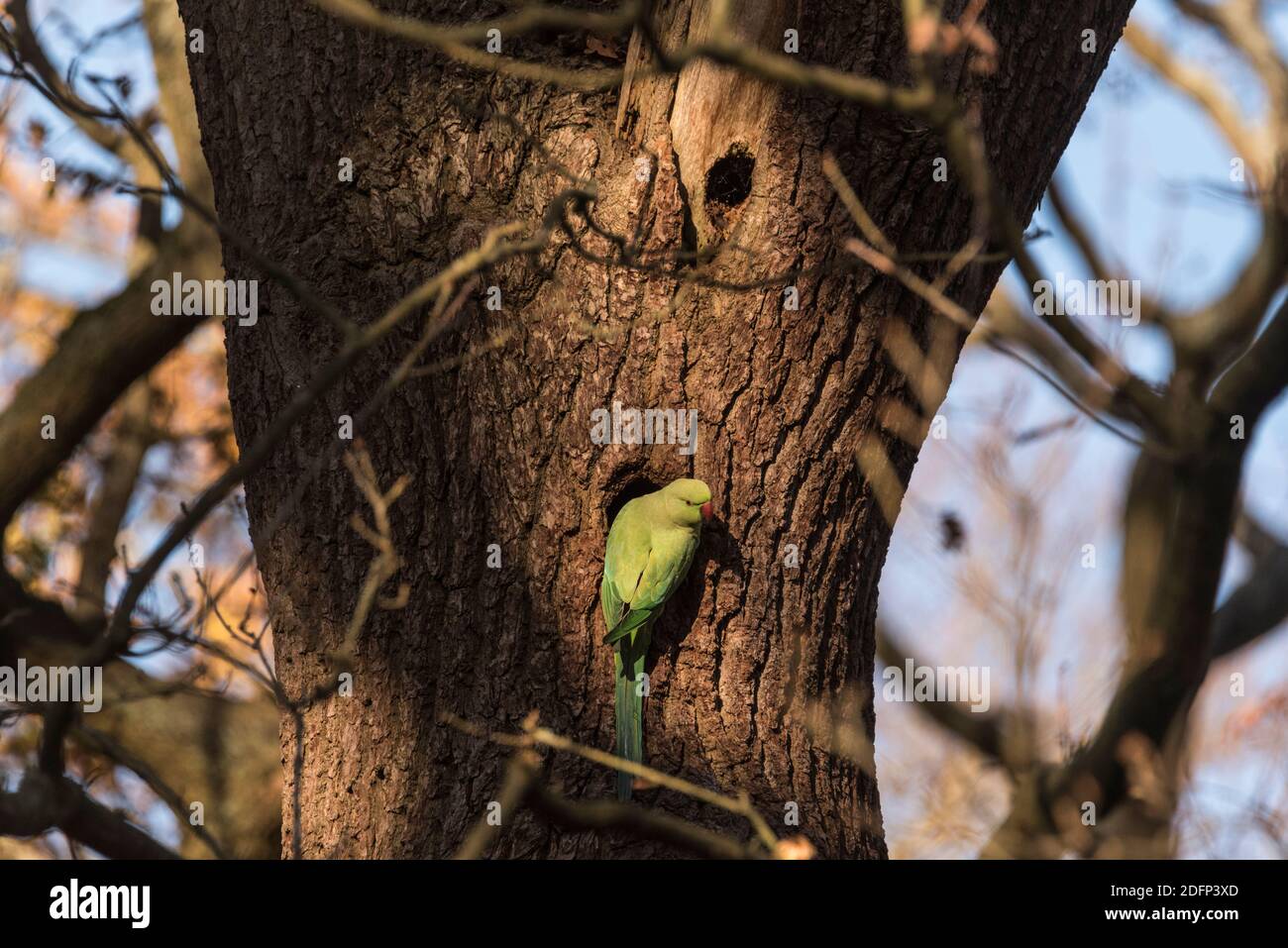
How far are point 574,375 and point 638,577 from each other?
494 mm

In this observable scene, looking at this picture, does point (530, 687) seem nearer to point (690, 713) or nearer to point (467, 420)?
point (690, 713)

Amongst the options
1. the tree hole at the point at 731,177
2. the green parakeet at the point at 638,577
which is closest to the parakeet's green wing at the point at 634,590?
the green parakeet at the point at 638,577

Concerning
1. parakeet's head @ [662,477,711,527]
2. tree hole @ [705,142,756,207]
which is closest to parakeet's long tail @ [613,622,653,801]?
parakeet's head @ [662,477,711,527]

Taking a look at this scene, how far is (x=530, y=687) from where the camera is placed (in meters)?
2.76

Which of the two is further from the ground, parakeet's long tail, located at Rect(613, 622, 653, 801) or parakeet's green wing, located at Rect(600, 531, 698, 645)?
parakeet's green wing, located at Rect(600, 531, 698, 645)

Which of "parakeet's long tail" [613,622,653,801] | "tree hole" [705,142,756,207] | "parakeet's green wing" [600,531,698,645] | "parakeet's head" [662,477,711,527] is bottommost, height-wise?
"parakeet's long tail" [613,622,653,801]

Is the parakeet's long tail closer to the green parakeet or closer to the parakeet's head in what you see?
the green parakeet

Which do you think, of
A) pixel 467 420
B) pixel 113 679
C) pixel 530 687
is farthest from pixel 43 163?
pixel 530 687

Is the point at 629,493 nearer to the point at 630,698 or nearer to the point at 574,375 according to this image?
the point at 574,375

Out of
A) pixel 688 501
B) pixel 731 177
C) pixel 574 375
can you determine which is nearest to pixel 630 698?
pixel 688 501

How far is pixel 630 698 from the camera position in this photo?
2789 mm

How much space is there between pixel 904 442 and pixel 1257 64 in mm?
4785

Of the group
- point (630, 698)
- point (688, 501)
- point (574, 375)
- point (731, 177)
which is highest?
point (731, 177)

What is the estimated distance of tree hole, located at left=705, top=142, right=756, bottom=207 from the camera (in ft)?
9.32
